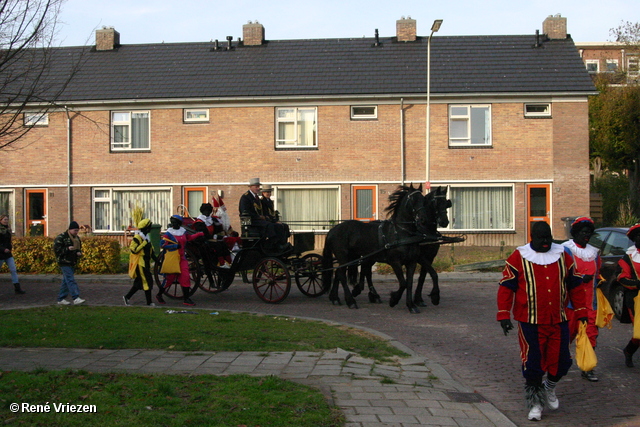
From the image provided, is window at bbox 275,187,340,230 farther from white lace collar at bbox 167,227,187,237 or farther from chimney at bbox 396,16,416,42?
white lace collar at bbox 167,227,187,237

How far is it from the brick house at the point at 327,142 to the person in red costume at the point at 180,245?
41.3 ft

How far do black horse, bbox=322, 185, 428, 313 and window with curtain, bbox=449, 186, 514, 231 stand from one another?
13.0m

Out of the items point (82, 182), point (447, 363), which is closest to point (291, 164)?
point (82, 182)

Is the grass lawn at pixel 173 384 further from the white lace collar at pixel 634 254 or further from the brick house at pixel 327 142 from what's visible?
the brick house at pixel 327 142

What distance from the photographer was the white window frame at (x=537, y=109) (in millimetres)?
25172

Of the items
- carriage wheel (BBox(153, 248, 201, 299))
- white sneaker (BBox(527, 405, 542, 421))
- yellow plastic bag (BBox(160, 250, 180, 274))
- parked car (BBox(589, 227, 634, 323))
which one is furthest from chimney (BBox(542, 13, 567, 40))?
white sneaker (BBox(527, 405, 542, 421))

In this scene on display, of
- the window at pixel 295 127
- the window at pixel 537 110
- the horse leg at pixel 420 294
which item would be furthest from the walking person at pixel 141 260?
the window at pixel 537 110

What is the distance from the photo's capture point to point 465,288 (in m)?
16.1

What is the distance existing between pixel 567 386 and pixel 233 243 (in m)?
7.76

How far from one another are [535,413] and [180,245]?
824cm

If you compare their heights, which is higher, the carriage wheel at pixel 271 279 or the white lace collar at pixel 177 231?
the white lace collar at pixel 177 231

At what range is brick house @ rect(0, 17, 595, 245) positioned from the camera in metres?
25.1

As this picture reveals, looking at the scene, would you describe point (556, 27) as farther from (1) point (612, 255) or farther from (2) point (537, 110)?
(1) point (612, 255)

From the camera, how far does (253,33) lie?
95.6 ft
